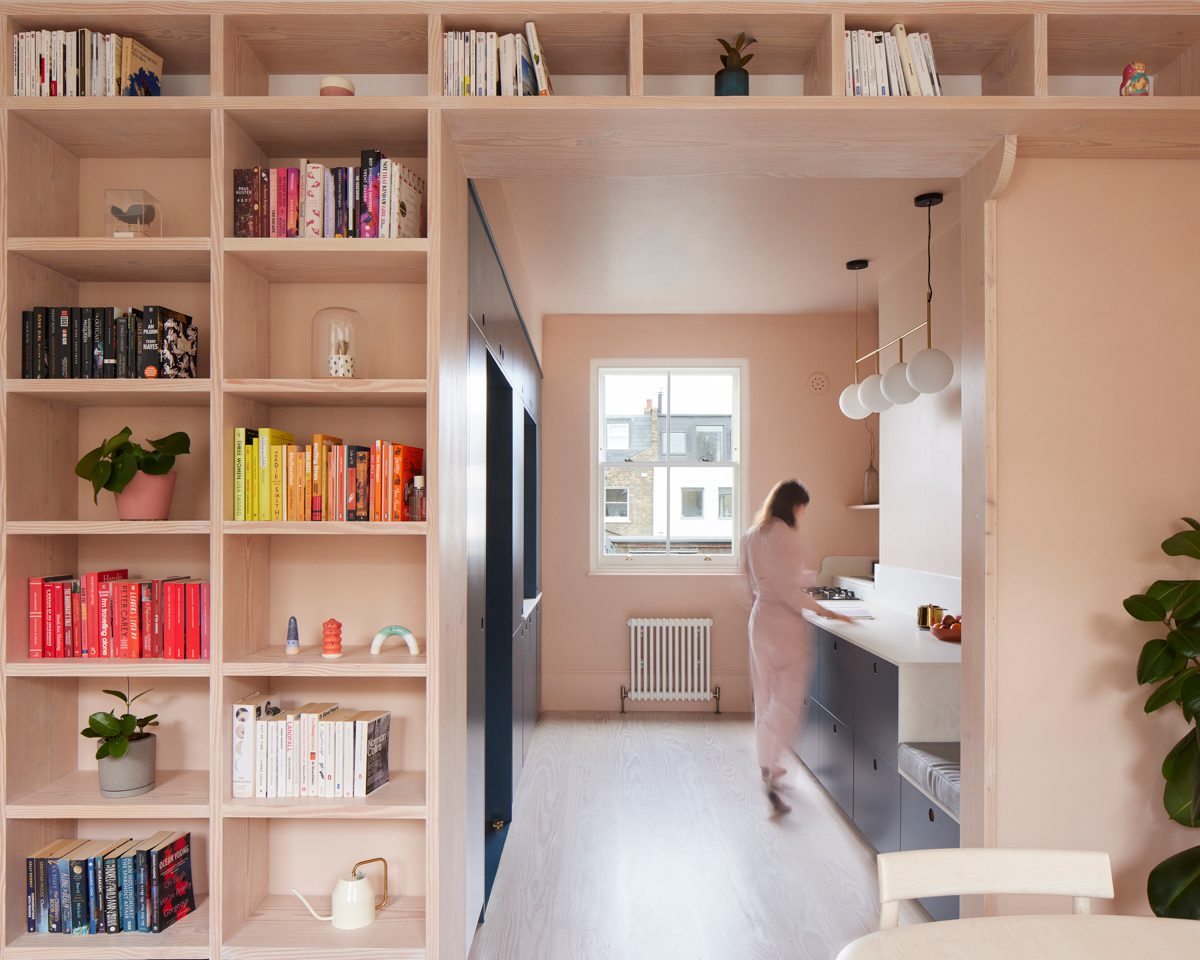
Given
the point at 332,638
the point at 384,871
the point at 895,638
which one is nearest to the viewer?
the point at 332,638

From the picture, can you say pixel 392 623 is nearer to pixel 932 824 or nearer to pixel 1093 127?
pixel 932 824

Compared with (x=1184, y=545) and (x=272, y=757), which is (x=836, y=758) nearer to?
(x=1184, y=545)

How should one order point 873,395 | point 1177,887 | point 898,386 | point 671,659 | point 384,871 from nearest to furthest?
point 1177,887 → point 384,871 → point 898,386 → point 873,395 → point 671,659

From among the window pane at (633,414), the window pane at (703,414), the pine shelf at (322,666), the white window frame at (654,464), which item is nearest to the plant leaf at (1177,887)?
the pine shelf at (322,666)

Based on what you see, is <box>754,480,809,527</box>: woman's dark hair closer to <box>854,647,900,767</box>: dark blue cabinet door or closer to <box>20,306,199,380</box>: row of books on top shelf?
<box>854,647,900,767</box>: dark blue cabinet door

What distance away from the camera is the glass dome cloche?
1.94 meters

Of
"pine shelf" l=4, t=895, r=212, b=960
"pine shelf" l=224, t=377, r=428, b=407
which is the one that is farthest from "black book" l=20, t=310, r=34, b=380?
"pine shelf" l=4, t=895, r=212, b=960

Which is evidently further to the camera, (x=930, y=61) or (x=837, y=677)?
(x=837, y=677)

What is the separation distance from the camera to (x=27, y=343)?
6.18 ft

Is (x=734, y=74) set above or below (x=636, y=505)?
above

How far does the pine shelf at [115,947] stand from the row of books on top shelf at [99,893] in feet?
0.07

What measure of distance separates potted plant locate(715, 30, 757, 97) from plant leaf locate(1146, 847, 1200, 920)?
2.12 meters

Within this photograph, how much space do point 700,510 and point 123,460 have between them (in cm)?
452

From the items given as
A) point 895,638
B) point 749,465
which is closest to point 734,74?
point 895,638
